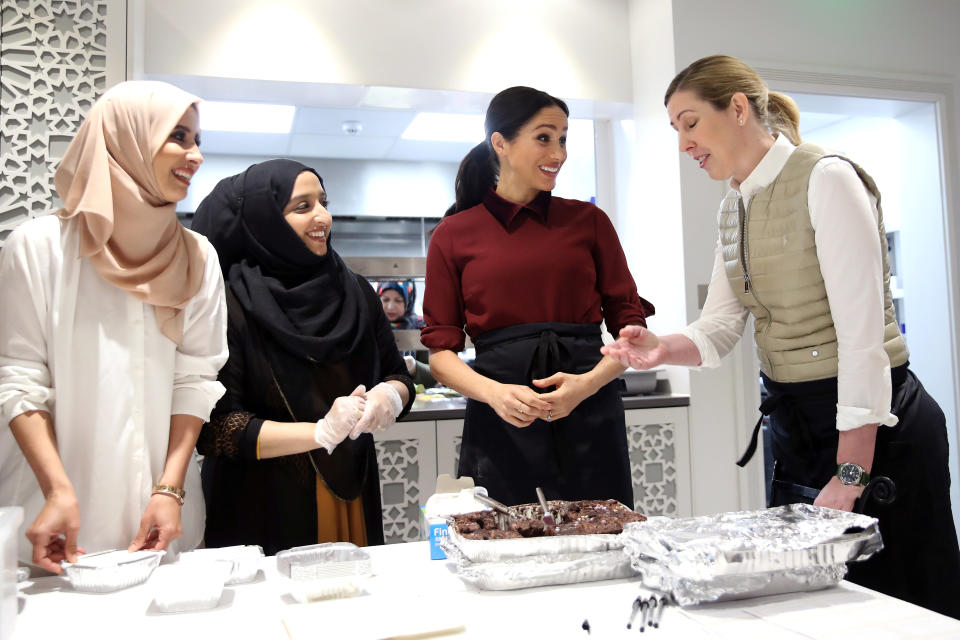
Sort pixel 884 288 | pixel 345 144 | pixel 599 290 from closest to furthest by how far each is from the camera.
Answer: pixel 884 288
pixel 599 290
pixel 345 144

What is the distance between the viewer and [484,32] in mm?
3301

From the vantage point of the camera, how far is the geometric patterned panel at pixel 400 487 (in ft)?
9.04

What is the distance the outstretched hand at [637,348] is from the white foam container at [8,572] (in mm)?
1060

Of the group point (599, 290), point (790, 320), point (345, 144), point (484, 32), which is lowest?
point (790, 320)

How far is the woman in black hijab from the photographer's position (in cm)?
160

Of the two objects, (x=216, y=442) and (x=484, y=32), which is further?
(x=484, y=32)

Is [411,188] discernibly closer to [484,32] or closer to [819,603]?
[484,32]

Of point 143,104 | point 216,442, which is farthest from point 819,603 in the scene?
point 143,104

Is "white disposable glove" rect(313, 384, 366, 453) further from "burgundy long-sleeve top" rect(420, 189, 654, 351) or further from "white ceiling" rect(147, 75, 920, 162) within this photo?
"white ceiling" rect(147, 75, 920, 162)

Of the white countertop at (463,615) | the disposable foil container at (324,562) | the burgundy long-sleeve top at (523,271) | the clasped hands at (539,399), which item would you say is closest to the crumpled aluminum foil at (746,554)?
the white countertop at (463,615)

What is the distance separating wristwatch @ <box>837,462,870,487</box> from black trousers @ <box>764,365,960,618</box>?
6cm

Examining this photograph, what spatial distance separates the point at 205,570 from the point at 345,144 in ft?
17.7

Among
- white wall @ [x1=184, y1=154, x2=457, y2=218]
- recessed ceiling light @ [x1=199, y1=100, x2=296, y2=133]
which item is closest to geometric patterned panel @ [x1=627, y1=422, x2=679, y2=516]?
recessed ceiling light @ [x1=199, y1=100, x2=296, y2=133]

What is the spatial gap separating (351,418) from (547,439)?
0.49 m
